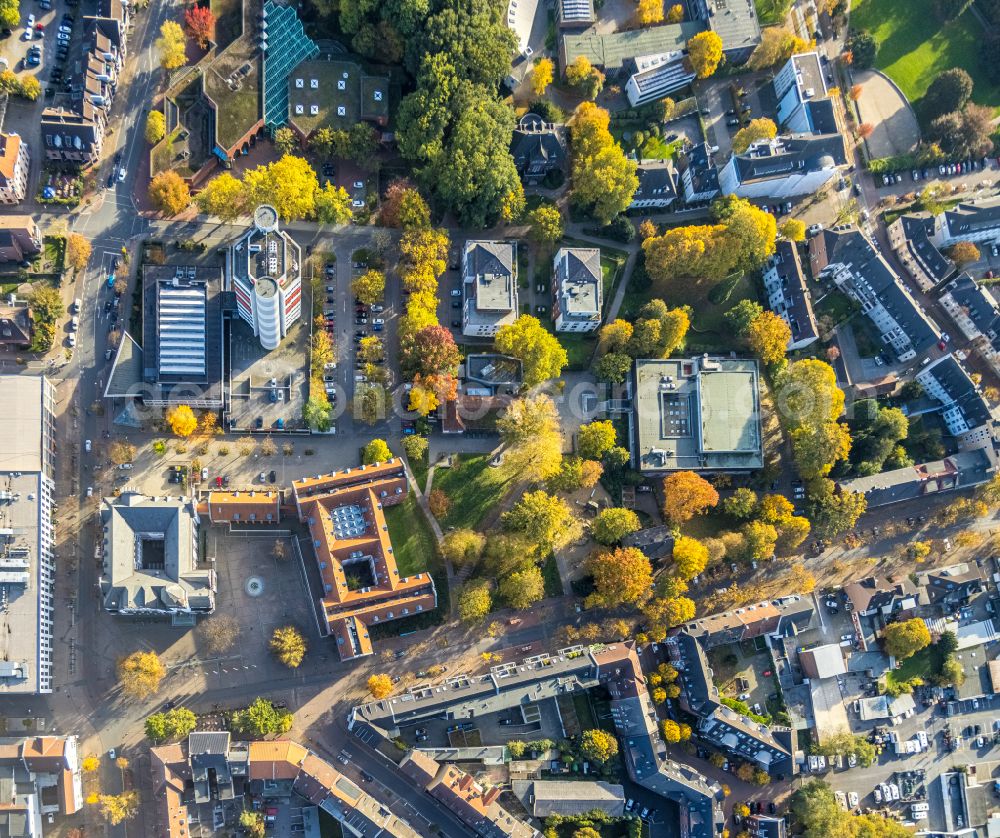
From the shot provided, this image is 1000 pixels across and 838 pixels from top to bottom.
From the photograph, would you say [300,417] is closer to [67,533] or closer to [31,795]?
[67,533]

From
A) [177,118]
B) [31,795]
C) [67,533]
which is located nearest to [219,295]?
[177,118]

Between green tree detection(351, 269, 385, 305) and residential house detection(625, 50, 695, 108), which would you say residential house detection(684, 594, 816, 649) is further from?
residential house detection(625, 50, 695, 108)

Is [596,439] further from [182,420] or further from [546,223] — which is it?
[182,420]

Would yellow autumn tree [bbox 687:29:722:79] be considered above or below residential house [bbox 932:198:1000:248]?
above

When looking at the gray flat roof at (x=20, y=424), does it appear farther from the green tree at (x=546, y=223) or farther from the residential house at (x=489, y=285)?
the green tree at (x=546, y=223)

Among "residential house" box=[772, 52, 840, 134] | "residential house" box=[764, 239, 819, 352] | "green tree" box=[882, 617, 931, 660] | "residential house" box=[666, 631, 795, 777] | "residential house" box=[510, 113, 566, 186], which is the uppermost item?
"residential house" box=[772, 52, 840, 134]

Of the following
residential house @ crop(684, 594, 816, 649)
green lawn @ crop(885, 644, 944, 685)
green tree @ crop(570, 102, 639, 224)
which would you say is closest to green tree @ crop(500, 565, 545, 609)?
residential house @ crop(684, 594, 816, 649)

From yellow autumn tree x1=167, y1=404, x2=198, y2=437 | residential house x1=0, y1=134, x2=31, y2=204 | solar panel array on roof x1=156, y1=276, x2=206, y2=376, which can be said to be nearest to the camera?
yellow autumn tree x1=167, y1=404, x2=198, y2=437
